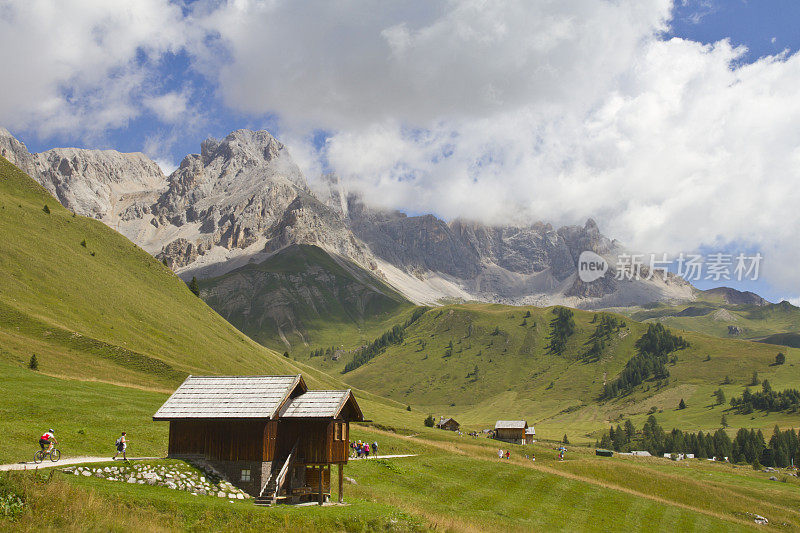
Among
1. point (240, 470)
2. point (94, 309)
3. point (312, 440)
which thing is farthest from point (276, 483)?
point (94, 309)

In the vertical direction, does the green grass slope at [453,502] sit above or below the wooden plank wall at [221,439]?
below

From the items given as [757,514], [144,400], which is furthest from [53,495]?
[757,514]

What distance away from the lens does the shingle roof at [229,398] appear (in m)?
42.0

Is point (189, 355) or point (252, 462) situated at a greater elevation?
point (189, 355)

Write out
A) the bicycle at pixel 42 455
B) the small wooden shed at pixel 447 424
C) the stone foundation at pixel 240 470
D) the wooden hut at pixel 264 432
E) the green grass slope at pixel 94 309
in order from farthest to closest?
1. the small wooden shed at pixel 447 424
2. the green grass slope at pixel 94 309
3. the wooden hut at pixel 264 432
4. the stone foundation at pixel 240 470
5. the bicycle at pixel 42 455

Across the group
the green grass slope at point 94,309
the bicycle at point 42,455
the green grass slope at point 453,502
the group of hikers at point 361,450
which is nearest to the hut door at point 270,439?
the green grass slope at point 453,502

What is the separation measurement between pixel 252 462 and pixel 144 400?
3625 cm

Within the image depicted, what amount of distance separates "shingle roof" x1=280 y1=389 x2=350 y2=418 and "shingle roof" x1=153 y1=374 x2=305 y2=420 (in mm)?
1174

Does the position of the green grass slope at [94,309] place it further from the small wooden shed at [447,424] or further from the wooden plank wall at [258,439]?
the wooden plank wall at [258,439]

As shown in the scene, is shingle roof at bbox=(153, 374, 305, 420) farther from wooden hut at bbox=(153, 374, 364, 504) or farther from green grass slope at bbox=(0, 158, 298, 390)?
green grass slope at bbox=(0, 158, 298, 390)

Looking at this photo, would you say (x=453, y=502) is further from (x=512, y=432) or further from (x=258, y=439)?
(x=512, y=432)

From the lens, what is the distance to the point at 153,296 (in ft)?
479

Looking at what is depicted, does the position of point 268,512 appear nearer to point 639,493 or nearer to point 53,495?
point 53,495

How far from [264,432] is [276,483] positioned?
3675 millimetres
